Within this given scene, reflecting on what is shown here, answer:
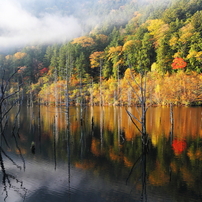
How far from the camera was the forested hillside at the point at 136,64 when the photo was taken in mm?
41594

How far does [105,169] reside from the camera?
10844 mm

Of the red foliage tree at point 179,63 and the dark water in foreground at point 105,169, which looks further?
the red foliage tree at point 179,63

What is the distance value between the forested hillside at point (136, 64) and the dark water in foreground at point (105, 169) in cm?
1585

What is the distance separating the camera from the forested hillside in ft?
136

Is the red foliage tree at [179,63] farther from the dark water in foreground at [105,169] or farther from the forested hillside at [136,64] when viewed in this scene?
the dark water in foreground at [105,169]

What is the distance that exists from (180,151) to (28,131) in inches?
580

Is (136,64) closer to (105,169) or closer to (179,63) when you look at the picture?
(179,63)

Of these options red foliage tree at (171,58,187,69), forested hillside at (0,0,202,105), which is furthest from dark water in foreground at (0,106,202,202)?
red foliage tree at (171,58,187,69)

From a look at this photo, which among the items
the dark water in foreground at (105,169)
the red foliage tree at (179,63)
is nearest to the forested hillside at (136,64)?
the red foliage tree at (179,63)

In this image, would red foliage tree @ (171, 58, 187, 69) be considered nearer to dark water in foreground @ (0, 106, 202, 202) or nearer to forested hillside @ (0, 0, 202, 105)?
forested hillside @ (0, 0, 202, 105)

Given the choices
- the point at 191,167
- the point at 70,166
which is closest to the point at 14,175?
the point at 70,166

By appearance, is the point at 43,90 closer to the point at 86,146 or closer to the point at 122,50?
the point at 122,50

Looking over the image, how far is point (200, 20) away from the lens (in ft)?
145

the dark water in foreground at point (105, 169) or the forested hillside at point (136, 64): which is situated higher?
the forested hillside at point (136, 64)
